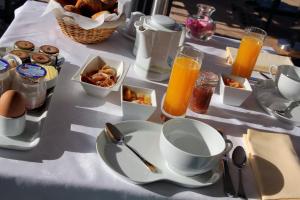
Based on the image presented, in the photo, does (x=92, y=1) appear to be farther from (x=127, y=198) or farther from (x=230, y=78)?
(x=127, y=198)

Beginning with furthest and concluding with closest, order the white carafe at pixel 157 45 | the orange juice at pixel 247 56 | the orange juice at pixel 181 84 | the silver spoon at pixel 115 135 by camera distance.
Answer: the orange juice at pixel 247 56, the white carafe at pixel 157 45, the orange juice at pixel 181 84, the silver spoon at pixel 115 135

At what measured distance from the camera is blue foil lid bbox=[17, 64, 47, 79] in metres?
0.74

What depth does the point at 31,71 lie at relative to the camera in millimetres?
762

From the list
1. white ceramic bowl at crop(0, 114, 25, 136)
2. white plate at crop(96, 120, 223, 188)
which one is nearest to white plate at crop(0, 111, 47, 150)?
white ceramic bowl at crop(0, 114, 25, 136)

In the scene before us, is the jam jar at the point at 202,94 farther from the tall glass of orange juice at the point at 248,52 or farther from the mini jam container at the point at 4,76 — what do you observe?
the mini jam container at the point at 4,76

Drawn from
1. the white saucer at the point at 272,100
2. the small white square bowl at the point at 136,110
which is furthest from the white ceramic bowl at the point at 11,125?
the white saucer at the point at 272,100

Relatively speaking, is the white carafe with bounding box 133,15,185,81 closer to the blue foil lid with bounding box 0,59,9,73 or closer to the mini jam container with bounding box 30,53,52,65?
the mini jam container with bounding box 30,53,52,65

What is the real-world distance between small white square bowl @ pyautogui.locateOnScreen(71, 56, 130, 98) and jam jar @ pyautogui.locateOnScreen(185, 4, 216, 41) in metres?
0.44

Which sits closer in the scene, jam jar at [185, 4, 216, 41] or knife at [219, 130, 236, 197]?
knife at [219, 130, 236, 197]

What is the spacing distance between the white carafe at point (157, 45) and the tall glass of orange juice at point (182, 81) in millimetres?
101

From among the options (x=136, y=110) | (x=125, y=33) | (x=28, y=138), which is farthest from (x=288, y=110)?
(x=28, y=138)

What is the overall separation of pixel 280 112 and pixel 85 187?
0.57 meters

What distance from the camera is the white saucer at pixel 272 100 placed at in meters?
0.98

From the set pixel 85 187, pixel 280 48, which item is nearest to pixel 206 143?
pixel 85 187
